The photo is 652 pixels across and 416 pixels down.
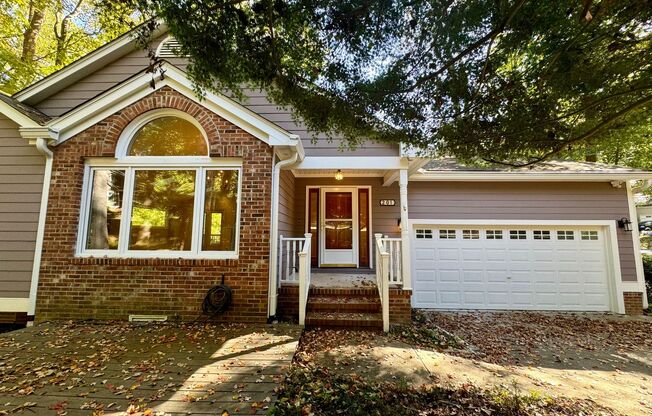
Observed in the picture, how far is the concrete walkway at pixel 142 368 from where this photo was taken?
2451 millimetres

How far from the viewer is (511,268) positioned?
730 cm

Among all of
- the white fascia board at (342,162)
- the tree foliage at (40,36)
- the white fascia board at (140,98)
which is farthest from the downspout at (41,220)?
the tree foliage at (40,36)

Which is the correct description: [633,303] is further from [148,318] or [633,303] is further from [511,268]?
[148,318]

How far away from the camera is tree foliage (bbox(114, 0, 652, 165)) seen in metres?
2.71

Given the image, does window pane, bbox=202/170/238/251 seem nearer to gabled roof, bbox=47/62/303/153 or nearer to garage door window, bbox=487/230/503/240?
gabled roof, bbox=47/62/303/153

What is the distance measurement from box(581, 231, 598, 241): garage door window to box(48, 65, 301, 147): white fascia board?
773 cm

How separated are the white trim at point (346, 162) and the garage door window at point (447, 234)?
273 centimetres

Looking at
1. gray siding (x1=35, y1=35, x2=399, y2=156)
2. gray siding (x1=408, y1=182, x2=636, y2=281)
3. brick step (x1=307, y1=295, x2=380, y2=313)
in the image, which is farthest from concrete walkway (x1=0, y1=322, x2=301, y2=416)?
gray siding (x1=408, y1=182, x2=636, y2=281)

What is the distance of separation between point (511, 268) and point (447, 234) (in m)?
1.79

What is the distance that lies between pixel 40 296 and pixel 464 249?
8.67m

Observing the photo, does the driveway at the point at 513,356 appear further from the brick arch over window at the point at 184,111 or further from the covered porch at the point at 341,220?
the brick arch over window at the point at 184,111

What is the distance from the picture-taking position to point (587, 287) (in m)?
7.18

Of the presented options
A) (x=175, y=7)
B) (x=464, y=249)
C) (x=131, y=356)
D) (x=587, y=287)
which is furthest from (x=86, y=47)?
(x=587, y=287)

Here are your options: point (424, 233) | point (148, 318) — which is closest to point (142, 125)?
point (148, 318)
